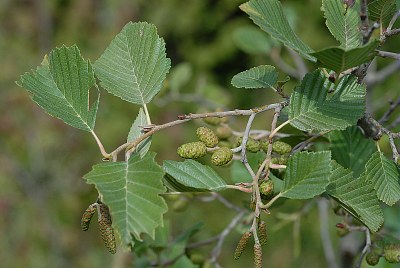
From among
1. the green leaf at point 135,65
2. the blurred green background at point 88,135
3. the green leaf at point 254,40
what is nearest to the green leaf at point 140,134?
the green leaf at point 135,65

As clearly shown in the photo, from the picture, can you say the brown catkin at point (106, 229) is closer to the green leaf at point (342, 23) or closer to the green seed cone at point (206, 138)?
the green seed cone at point (206, 138)

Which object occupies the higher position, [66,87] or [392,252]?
Answer: [66,87]

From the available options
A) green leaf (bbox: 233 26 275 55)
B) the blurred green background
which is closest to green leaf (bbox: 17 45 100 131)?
green leaf (bbox: 233 26 275 55)

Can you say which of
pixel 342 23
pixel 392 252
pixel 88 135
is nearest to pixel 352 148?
pixel 392 252

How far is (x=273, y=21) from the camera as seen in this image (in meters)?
0.69

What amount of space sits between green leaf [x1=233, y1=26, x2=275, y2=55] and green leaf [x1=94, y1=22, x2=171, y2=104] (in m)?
1.07

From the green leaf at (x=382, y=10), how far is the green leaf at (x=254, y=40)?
107 centimetres

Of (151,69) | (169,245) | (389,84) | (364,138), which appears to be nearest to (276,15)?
(151,69)

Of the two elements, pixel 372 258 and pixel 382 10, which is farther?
pixel 372 258

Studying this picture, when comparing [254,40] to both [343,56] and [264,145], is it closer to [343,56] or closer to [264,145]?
[264,145]

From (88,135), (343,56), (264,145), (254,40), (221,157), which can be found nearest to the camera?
(343,56)

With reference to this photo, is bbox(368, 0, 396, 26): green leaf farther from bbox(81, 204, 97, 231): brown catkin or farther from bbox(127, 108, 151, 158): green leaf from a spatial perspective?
bbox(81, 204, 97, 231): brown catkin

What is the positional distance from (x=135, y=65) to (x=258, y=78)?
0.62ft

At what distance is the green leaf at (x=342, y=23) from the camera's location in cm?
72
